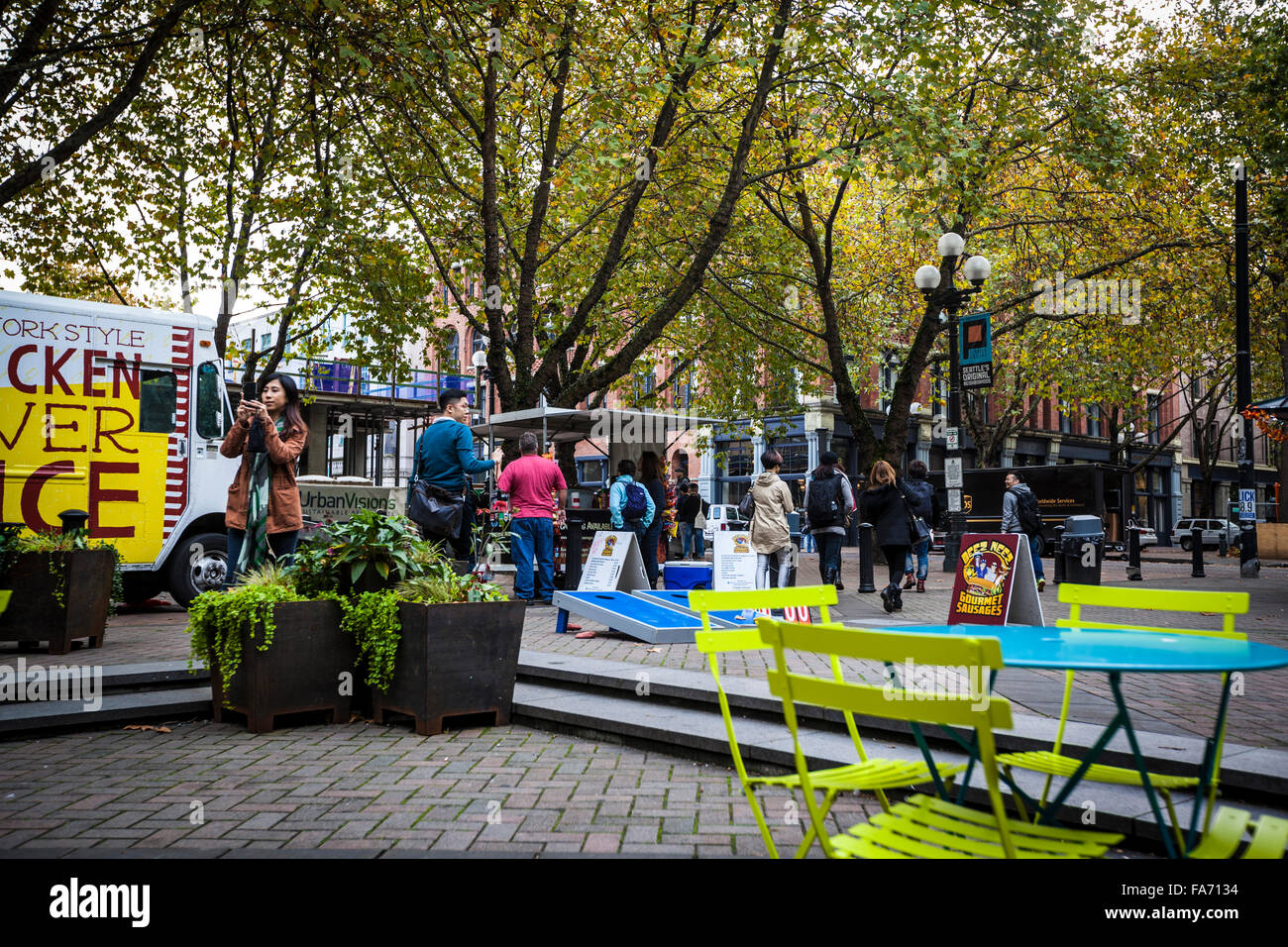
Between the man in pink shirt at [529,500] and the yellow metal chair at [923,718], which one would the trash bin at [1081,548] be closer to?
the man in pink shirt at [529,500]

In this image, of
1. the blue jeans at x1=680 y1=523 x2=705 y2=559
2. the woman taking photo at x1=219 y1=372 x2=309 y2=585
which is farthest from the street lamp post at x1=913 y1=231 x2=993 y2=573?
the woman taking photo at x1=219 y1=372 x2=309 y2=585

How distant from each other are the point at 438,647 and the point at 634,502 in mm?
7025

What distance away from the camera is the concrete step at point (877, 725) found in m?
3.71

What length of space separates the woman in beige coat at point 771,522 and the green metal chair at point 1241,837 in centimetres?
809

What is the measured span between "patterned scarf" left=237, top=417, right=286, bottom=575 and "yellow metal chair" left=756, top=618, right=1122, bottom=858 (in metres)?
4.81

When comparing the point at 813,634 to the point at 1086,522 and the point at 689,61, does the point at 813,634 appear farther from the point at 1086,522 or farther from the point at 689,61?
the point at 1086,522

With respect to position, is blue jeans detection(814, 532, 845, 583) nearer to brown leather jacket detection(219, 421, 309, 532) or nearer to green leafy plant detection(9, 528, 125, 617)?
brown leather jacket detection(219, 421, 309, 532)

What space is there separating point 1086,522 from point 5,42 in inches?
586

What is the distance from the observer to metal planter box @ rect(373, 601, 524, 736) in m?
5.27

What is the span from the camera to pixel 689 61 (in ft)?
35.6

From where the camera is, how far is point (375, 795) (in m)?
4.12

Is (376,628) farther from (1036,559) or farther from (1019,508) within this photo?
(1036,559)
